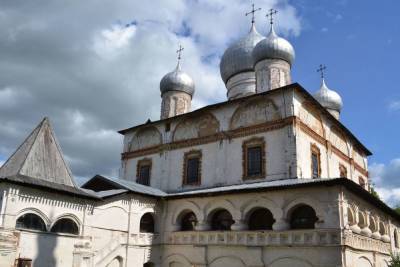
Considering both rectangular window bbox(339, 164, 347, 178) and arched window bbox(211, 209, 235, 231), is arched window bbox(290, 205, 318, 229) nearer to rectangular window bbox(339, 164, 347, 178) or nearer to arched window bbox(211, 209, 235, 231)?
arched window bbox(211, 209, 235, 231)

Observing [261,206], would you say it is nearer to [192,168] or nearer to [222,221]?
[222,221]

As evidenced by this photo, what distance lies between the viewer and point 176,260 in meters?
15.4

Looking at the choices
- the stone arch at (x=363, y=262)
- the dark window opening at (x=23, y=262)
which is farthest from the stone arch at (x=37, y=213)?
the stone arch at (x=363, y=262)

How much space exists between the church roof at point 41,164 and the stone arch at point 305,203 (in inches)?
268

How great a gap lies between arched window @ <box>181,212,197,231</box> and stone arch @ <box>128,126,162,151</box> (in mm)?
4799

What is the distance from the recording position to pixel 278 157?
1552cm

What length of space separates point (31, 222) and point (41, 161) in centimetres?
230

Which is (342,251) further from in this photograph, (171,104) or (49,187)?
(171,104)

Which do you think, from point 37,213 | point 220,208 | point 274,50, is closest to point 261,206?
point 220,208

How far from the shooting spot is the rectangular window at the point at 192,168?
58.3ft

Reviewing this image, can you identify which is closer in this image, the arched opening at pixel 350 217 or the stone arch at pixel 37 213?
the stone arch at pixel 37 213

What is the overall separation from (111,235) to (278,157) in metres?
6.93

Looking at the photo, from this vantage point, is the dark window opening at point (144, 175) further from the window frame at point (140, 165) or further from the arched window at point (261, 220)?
the arched window at point (261, 220)

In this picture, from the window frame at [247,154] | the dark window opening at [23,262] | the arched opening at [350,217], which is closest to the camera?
the dark window opening at [23,262]
